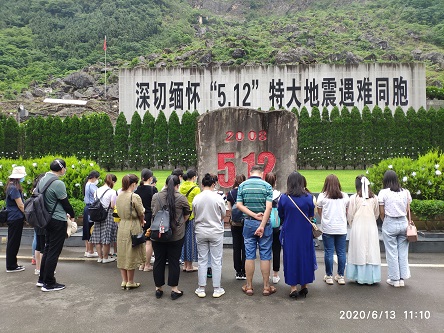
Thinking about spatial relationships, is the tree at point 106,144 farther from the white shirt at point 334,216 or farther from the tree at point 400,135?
the white shirt at point 334,216

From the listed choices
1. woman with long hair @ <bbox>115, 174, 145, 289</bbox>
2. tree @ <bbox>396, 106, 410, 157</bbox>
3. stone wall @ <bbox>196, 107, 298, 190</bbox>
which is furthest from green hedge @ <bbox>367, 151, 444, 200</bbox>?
tree @ <bbox>396, 106, 410, 157</bbox>

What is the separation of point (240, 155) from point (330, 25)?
5029 cm

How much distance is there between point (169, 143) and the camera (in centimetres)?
1838

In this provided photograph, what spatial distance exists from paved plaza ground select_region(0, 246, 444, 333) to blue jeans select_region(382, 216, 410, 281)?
0.62ft

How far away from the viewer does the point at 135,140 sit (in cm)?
1838

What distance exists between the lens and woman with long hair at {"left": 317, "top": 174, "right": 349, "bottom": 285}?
466 cm

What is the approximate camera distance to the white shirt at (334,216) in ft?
15.3

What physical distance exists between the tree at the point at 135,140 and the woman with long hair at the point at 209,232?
14.3 m

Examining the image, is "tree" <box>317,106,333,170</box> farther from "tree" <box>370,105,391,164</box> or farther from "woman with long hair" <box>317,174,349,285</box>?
"woman with long hair" <box>317,174,349,285</box>

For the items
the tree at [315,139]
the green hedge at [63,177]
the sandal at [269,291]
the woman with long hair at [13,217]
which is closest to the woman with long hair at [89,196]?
the woman with long hair at [13,217]

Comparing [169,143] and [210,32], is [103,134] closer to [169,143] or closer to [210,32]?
[169,143]

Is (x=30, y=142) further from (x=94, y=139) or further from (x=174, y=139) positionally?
(x=174, y=139)

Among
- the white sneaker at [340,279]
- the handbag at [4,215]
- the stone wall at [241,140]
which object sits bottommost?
the white sneaker at [340,279]

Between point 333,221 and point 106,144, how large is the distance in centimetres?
1536
